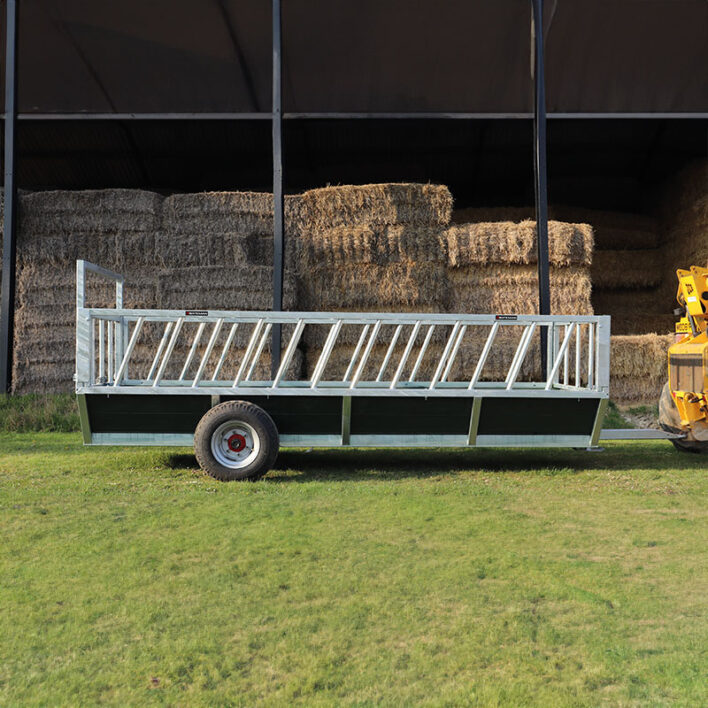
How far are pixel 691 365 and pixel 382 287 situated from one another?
5258 millimetres

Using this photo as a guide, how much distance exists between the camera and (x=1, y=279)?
37.2 ft

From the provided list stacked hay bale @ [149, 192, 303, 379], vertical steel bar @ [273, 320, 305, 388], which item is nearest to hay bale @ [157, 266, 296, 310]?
stacked hay bale @ [149, 192, 303, 379]

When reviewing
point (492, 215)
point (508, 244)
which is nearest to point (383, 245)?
point (508, 244)

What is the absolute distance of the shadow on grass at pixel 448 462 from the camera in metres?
6.65

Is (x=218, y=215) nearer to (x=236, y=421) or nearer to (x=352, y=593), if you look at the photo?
(x=236, y=421)

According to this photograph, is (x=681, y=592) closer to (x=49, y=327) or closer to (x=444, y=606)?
(x=444, y=606)

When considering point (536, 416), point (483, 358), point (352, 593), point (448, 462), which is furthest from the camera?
point (448, 462)

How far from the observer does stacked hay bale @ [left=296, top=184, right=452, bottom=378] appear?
11180 mm

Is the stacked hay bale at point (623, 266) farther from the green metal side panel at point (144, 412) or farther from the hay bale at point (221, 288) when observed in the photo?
the green metal side panel at point (144, 412)

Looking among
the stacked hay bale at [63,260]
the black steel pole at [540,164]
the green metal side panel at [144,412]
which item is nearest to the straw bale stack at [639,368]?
the black steel pole at [540,164]

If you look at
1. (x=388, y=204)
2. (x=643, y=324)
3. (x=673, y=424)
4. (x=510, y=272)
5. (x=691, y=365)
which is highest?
(x=388, y=204)

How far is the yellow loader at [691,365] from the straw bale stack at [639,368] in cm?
370

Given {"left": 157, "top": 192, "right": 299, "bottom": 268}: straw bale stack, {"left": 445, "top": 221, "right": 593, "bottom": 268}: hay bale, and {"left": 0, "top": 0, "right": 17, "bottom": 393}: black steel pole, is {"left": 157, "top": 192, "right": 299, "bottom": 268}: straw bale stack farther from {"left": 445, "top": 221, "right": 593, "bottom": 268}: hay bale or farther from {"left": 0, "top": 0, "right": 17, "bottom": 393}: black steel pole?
{"left": 445, "top": 221, "right": 593, "bottom": 268}: hay bale

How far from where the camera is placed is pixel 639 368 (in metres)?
11.2
